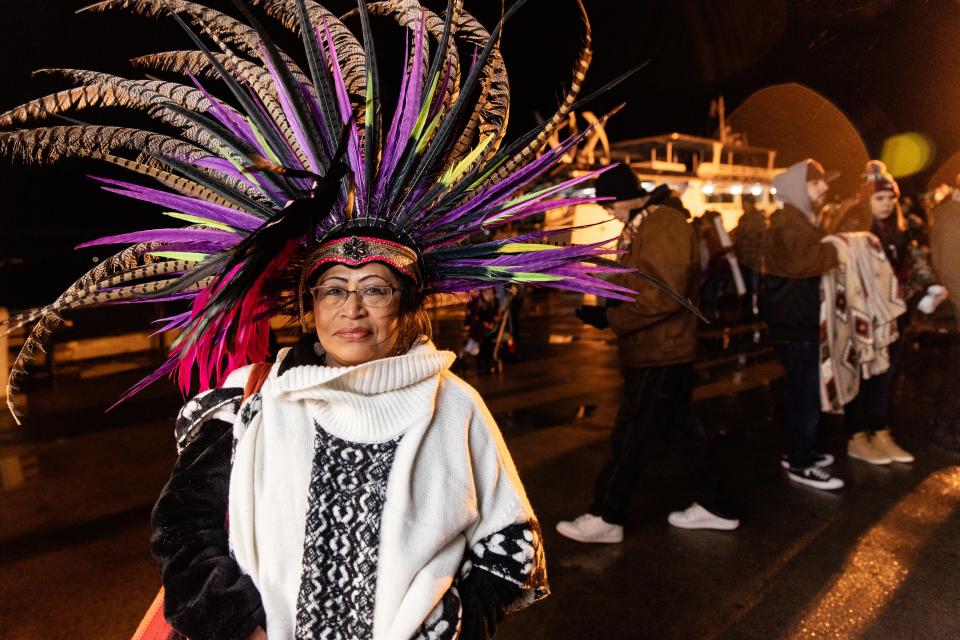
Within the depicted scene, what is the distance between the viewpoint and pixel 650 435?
379 cm

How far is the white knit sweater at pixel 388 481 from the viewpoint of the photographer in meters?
1.44

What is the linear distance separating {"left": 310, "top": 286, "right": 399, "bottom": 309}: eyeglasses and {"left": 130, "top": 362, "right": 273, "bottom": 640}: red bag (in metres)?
0.24

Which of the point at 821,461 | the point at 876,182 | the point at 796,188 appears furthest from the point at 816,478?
the point at 876,182

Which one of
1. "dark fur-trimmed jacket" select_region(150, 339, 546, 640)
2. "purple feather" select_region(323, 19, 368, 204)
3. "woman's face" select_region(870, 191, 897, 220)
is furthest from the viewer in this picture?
"woman's face" select_region(870, 191, 897, 220)

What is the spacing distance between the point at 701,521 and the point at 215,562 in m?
3.37

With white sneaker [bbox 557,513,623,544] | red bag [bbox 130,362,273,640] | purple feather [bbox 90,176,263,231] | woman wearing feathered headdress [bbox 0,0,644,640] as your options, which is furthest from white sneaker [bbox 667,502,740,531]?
purple feather [bbox 90,176,263,231]

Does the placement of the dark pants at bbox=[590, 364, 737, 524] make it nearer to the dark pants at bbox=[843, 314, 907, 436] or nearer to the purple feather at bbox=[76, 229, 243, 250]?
the dark pants at bbox=[843, 314, 907, 436]

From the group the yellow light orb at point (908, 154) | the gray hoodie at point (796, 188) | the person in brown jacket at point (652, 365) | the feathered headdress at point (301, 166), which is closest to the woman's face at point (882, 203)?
the gray hoodie at point (796, 188)

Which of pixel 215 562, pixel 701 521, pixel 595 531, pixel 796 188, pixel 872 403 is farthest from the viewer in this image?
pixel 872 403

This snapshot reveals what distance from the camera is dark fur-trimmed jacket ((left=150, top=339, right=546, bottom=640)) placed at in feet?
4.70

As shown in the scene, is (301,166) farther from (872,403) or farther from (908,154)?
(908,154)

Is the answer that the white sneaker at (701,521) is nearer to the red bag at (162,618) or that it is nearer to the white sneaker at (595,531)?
the white sneaker at (595,531)

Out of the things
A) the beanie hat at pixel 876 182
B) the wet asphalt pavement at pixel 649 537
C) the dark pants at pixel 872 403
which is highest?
the beanie hat at pixel 876 182

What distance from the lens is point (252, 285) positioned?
1558 mm
